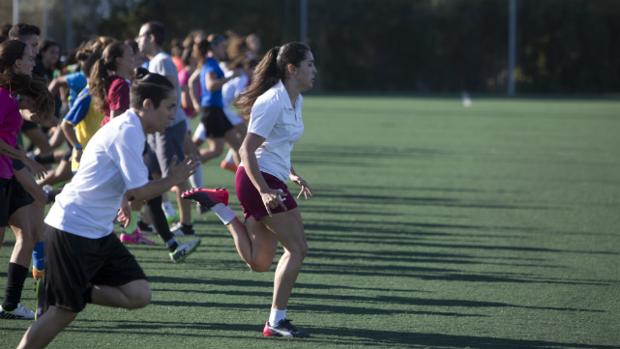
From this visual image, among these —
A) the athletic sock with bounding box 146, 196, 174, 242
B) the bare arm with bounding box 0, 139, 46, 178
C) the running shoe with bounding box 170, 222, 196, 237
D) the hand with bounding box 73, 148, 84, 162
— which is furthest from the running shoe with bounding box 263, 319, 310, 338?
the running shoe with bounding box 170, 222, 196, 237

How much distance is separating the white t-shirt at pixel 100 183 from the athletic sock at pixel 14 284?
163 centimetres

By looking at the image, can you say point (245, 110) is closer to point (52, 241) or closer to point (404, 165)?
point (52, 241)

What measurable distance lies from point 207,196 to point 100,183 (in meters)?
1.43

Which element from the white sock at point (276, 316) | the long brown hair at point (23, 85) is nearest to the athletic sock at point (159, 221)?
the long brown hair at point (23, 85)

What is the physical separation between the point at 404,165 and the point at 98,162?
13.4 meters

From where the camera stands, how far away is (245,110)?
672 centimetres

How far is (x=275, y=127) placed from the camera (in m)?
6.41

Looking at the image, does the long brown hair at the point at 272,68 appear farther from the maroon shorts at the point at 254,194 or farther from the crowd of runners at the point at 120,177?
the maroon shorts at the point at 254,194

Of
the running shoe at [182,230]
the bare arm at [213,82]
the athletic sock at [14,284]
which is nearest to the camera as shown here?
the athletic sock at [14,284]

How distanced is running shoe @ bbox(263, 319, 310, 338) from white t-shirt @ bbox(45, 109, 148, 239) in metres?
1.56

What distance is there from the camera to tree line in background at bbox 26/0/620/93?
54562 millimetres

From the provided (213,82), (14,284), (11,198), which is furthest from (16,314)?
(213,82)

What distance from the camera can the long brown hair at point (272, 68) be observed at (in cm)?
645

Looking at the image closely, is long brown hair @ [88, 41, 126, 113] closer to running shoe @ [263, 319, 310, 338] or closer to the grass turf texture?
the grass turf texture
